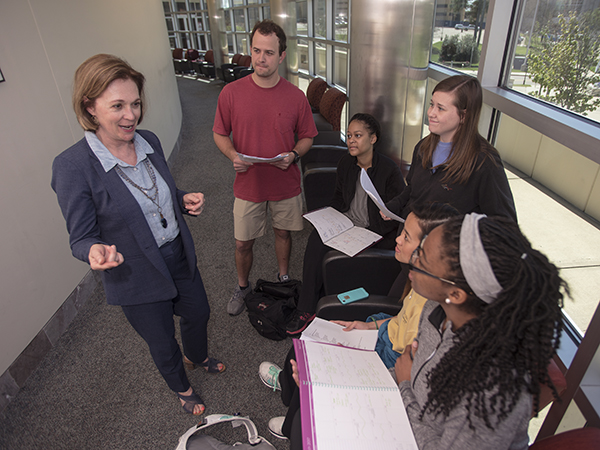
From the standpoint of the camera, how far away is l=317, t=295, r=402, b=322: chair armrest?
1602mm

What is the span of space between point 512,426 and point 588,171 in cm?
108

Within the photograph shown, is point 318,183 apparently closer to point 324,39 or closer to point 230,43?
point 324,39

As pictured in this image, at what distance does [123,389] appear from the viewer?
1.94 m

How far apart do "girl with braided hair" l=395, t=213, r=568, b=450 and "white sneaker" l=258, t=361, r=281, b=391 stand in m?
1.03

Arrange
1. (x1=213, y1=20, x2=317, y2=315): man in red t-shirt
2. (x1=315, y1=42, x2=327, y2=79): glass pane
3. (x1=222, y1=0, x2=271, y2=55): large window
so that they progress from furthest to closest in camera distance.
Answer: (x1=222, y1=0, x2=271, y2=55): large window
(x1=315, y1=42, x2=327, y2=79): glass pane
(x1=213, y1=20, x2=317, y2=315): man in red t-shirt

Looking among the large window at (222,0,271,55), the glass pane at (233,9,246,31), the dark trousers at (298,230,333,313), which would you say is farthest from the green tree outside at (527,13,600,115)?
the glass pane at (233,9,246,31)

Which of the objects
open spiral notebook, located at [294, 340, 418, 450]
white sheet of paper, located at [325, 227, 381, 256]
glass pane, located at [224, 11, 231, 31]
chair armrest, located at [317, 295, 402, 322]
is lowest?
chair armrest, located at [317, 295, 402, 322]

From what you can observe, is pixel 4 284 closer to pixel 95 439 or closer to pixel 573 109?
pixel 95 439

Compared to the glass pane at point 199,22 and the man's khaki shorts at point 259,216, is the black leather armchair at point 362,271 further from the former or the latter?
the glass pane at point 199,22

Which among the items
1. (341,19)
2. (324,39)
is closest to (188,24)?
(324,39)

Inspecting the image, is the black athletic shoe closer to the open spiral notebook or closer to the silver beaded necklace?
the open spiral notebook

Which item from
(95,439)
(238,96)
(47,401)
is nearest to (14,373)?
(47,401)

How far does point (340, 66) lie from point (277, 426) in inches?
175

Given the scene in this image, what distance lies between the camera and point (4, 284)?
6.25 ft
